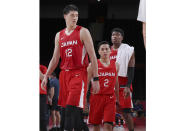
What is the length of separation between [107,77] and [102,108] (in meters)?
0.47

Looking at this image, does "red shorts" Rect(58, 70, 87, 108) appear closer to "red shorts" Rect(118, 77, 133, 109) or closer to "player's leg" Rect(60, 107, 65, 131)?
"player's leg" Rect(60, 107, 65, 131)

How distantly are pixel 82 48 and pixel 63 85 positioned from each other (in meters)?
0.56

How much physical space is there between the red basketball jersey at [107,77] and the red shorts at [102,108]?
0.10 metres

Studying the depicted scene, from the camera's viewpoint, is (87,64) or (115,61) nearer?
(87,64)

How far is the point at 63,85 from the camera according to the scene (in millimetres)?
3809

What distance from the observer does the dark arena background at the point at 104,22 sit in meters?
4.00

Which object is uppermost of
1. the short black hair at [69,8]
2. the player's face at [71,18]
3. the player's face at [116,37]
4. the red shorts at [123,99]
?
the short black hair at [69,8]

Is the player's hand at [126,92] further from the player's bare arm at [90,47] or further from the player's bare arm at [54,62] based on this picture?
the player's bare arm at [54,62]

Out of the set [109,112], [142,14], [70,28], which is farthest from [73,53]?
[142,14]

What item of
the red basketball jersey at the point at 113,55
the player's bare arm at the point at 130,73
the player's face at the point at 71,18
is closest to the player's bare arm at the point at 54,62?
the player's face at the point at 71,18

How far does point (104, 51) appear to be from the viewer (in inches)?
161
